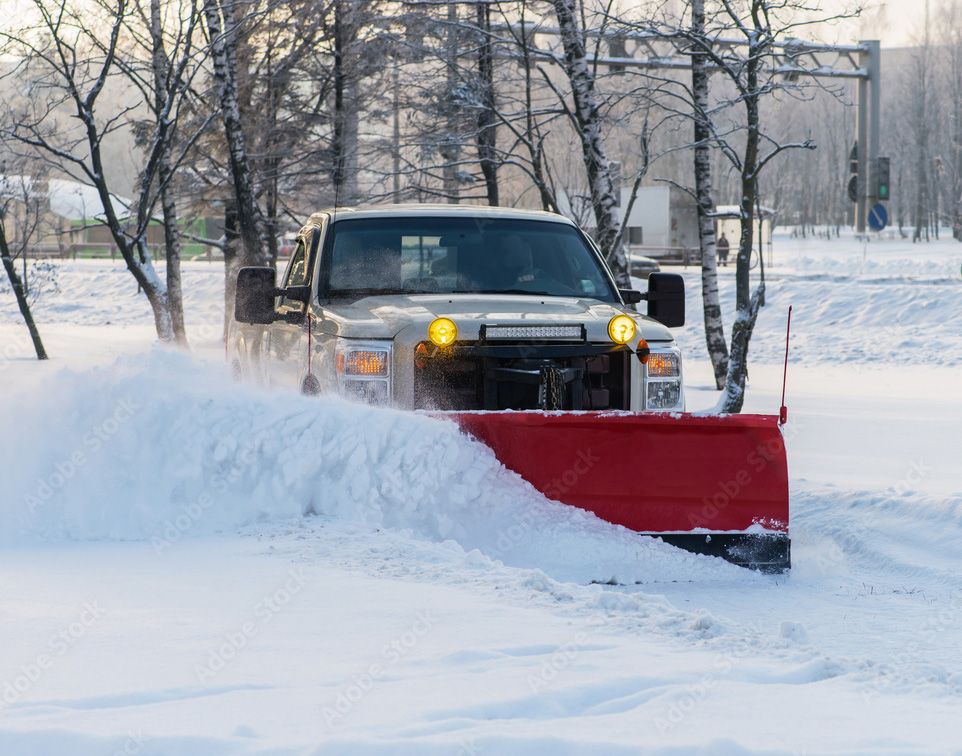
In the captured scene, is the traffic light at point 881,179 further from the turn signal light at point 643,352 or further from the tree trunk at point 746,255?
the turn signal light at point 643,352

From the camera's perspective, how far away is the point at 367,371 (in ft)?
19.0

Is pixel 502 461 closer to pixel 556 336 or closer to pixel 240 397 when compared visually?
pixel 556 336

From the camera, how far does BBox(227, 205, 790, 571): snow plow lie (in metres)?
5.44

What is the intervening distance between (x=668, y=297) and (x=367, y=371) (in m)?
1.72

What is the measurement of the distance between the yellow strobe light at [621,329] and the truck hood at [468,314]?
0.16 ft

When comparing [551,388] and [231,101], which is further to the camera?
[231,101]

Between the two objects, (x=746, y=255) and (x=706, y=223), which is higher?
(x=706, y=223)

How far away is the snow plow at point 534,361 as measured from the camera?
5.44 m

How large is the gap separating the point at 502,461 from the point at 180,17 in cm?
1023

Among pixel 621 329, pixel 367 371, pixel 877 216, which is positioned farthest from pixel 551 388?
pixel 877 216

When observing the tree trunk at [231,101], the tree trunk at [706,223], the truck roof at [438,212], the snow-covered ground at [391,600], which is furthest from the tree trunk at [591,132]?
the truck roof at [438,212]

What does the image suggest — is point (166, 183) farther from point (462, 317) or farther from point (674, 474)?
point (674, 474)

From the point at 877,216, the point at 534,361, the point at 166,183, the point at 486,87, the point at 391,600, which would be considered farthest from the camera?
the point at 877,216

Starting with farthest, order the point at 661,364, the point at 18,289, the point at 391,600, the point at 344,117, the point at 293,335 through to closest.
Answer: the point at 18,289, the point at 344,117, the point at 293,335, the point at 661,364, the point at 391,600
